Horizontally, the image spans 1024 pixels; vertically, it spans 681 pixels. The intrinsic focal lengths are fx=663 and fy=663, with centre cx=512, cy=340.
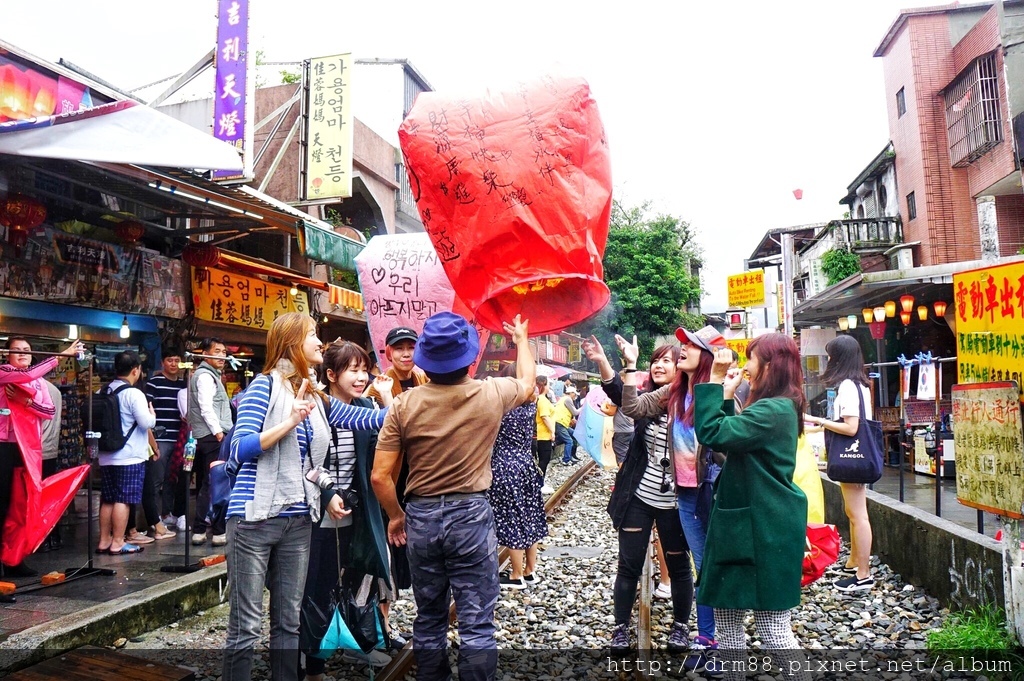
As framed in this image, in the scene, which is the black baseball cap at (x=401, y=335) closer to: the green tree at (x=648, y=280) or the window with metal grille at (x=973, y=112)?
the window with metal grille at (x=973, y=112)

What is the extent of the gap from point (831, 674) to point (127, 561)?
589 cm

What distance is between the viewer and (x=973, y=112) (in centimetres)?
1762

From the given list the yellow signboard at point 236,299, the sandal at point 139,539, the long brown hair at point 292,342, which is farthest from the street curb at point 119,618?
the yellow signboard at point 236,299

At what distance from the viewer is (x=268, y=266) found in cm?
1058

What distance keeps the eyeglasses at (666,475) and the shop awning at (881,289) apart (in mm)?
8692

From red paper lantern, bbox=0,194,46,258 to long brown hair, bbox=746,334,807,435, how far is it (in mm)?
7366

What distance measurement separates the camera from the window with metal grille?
1678 cm

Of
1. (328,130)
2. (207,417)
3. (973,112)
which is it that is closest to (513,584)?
(207,417)

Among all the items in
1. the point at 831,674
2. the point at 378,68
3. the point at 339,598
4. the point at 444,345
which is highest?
the point at 378,68

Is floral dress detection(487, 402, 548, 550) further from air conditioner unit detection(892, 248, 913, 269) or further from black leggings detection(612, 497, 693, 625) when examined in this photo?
air conditioner unit detection(892, 248, 913, 269)

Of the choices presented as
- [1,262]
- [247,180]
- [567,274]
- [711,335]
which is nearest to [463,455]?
[567,274]

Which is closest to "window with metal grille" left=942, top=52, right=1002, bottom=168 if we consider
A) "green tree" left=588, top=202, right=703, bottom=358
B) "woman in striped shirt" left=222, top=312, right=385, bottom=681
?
"green tree" left=588, top=202, right=703, bottom=358

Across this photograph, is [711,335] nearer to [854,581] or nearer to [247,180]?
[854,581]

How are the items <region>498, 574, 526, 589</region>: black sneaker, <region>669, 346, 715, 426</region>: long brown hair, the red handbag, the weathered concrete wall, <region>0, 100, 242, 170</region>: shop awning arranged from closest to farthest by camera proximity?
the red handbag → <region>669, 346, 715, 426</region>: long brown hair → the weathered concrete wall → <region>0, 100, 242, 170</region>: shop awning → <region>498, 574, 526, 589</region>: black sneaker
